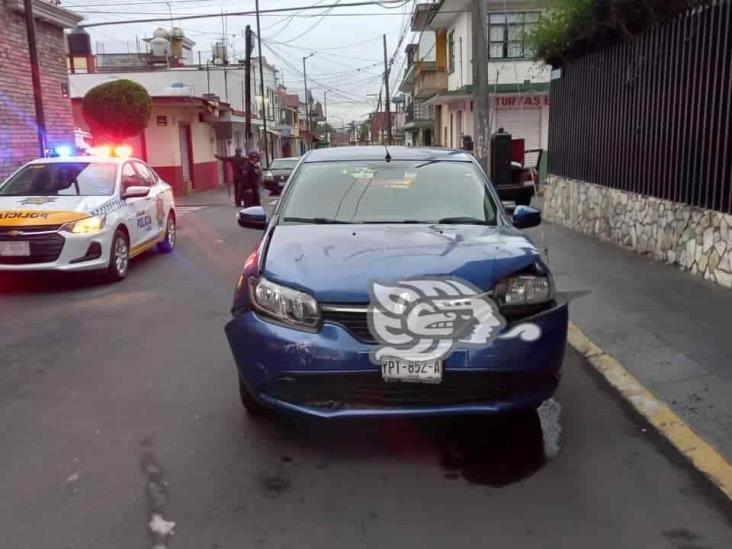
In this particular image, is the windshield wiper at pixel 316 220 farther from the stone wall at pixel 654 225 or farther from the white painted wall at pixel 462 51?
the white painted wall at pixel 462 51

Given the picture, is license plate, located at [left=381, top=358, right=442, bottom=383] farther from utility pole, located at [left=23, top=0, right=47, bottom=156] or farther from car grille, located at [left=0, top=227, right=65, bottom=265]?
utility pole, located at [left=23, top=0, right=47, bottom=156]

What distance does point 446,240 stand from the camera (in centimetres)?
438

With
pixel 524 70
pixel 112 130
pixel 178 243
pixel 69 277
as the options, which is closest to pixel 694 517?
pixel 69 277

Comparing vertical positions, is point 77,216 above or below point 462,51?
below

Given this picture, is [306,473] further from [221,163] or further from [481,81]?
[221,163]

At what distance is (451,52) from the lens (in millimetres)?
31875

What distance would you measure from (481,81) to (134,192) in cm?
679

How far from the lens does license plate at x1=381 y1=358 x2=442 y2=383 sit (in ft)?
11.9

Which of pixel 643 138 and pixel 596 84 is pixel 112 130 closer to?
pixel 596 84

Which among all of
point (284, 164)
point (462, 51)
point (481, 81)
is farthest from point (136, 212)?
point (462, 51)

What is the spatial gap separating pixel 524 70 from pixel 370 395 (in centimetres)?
2580

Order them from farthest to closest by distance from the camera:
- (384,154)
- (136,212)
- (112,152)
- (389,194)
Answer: (112,152) < (136,212) < (384,154) < (389,194)

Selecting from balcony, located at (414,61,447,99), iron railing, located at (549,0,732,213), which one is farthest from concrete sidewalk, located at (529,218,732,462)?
balcony, located at (414,61,447,99)

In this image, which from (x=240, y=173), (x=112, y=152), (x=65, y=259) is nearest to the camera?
(x=65, y=259)
